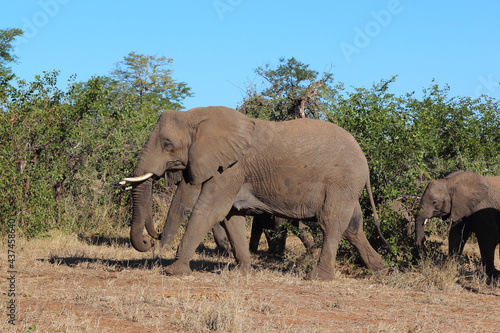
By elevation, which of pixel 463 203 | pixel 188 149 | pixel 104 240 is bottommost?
pixel 104 240

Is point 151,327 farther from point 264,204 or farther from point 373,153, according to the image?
point 373,153

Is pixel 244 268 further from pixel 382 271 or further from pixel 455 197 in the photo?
pixel 455 197

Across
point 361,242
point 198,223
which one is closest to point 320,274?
point 361,242

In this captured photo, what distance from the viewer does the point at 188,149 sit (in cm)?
921

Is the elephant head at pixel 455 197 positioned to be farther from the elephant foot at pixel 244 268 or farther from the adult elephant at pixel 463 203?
the elephant foot at pixel 244 268

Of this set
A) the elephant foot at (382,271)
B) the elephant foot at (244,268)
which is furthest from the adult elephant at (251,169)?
the elephant foot at (382,271)

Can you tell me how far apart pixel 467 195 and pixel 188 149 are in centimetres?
513

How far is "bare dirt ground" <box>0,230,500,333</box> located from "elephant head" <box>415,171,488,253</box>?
1655 millimetres

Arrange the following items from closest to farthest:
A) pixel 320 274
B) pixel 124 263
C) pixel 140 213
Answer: pixel 140 213 → pixel 320 274 → pixel 124 263

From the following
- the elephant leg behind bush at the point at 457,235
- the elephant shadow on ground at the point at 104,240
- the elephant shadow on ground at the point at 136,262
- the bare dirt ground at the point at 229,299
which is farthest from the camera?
the elephant shadow on ground at the point at 104,240

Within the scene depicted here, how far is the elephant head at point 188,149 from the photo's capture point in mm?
8969

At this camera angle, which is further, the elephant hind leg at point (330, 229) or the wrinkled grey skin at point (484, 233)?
the wrinkled grey skin at point (484, 233)

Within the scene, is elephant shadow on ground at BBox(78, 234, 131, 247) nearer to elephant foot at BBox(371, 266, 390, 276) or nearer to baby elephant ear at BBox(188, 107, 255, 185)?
baby elephant ear at BBox(188, 107, 255, 185)

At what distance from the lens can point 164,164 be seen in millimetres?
9070
